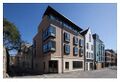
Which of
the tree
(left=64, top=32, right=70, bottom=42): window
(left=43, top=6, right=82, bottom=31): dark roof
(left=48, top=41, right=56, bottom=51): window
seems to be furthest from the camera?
the tree

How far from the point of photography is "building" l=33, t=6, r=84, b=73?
8.13m

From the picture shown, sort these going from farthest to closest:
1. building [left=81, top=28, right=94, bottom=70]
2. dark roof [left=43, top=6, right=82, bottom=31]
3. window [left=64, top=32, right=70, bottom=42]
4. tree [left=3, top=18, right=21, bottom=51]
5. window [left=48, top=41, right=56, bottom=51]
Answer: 1. tree [left=3, top=18, right=21, bottom=51]
2. building [left=81, top=28, right=94, bottom=70]
3. window [left=64, top=32, right=70, bottom=42]
4. window [left=48, top=41, right=56, bottom=51]
5. dark roof [left=43, top=6, right=82, bottom=31]

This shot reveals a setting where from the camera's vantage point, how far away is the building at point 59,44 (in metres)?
8.13

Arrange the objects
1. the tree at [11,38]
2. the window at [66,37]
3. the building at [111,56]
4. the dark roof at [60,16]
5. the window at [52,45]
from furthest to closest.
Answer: the tree at [11,38], the window at [66,37], the window at [52,45], the building at [111,56], the dark roof at [60,16]

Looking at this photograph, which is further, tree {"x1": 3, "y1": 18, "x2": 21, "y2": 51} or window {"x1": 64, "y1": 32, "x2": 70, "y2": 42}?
tree {"x1": 3, "y1": 18, "x2": 21, "y2": 51}

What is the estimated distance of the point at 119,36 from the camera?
7328 mm

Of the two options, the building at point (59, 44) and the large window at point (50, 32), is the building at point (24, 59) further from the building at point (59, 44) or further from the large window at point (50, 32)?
the large window at point (50, 32)

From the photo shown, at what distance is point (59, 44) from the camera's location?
8.27 meters

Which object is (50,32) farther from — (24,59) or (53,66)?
(24,59)

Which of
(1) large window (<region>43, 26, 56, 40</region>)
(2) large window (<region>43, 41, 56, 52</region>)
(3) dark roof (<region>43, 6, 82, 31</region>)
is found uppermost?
(3) dark roof (<region>43, 6, 82, 31</region>)

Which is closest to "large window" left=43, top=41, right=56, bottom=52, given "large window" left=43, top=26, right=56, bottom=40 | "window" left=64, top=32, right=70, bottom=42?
"large window" left=43, top=26, right=56, bottom=40

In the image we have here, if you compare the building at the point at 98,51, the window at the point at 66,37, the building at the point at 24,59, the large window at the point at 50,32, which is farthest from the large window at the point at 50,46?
the building at the point at 24,59

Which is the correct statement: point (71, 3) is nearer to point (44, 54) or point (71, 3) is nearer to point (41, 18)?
point (41, 18)

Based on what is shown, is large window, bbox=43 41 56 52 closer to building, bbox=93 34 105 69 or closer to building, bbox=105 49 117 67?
building, bbox=93 34 105 69
